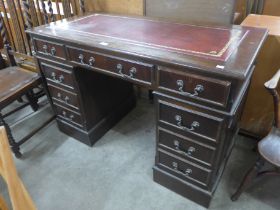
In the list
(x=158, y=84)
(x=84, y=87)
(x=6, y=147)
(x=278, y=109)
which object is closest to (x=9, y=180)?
(x=6, y=147)

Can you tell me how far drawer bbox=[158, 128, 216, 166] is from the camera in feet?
3.59

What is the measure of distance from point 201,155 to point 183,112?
242mm

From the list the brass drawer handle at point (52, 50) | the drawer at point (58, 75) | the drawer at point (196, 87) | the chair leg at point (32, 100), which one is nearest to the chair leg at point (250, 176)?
the drawer at point (196, 87)

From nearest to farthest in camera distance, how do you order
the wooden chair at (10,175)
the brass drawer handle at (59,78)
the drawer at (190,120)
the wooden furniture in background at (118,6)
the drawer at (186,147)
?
1. the wooden chair at (10,175)
2. the drawer at (190,120)
3. the drawer at (186,147)
4. the brass drawer handle at (59,78)
5. the wooden furniture in background at (118,6)

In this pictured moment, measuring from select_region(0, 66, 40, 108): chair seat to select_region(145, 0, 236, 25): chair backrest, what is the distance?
3.03 feet

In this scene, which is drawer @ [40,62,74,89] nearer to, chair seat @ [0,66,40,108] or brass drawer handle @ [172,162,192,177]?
chair seat @ [0,66,40,108]

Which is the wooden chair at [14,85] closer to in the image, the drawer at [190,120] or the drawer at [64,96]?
the drawer at [64,96]

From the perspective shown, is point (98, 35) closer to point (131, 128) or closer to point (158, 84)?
point (158, 84)

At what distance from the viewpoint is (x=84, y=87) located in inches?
58.9

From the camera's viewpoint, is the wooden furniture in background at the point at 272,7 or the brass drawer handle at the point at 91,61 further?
the wooden furniture in background at the point at 272,7

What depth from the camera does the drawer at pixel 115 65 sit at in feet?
3.47

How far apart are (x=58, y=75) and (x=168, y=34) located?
0.74 m

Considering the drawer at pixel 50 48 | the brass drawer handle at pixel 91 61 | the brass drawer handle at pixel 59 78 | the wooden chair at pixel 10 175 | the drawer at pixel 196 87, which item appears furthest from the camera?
the brass drawer handle at pixel 59 78

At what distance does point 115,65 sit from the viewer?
1139 mm
